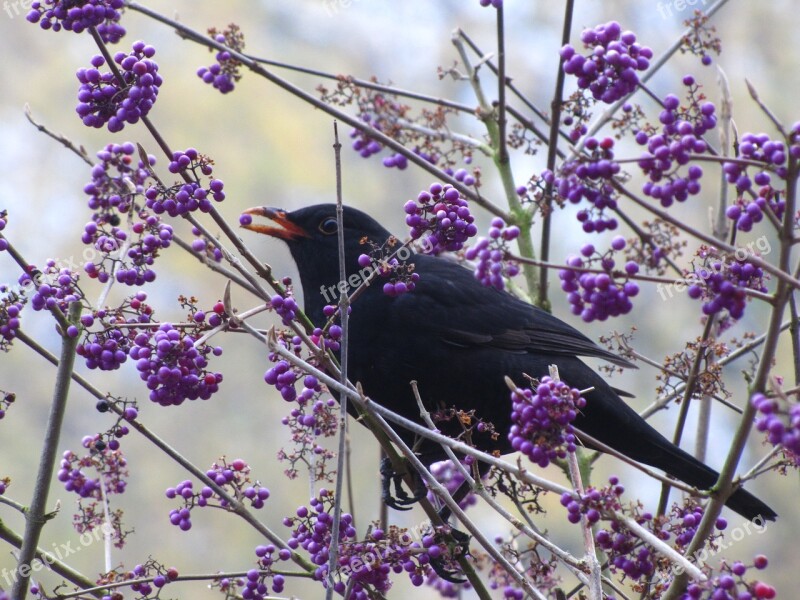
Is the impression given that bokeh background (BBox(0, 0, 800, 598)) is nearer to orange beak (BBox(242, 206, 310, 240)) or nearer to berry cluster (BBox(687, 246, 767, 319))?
orange beak (BBox(242, 206, 310, 240))

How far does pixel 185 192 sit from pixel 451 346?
1.80 metres

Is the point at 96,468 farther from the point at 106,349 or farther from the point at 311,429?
the point at 311,429

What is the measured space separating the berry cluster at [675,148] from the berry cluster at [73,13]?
1130mm

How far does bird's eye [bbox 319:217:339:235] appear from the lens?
148 inches

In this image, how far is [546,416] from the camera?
4.94 ft

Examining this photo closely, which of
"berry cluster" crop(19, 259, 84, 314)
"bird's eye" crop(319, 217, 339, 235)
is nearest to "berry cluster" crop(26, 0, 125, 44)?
"berry cluster" crop(19, 259, 84, 314)

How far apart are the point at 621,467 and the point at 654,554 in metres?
9.96

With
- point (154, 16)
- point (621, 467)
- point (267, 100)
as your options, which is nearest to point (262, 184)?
point (267, 100)

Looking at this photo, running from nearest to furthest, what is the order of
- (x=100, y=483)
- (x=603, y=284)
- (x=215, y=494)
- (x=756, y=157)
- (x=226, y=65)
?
(x=756, y=157), (x=603, y=284), (x=215, y=494), (x=100, y=483), (x=226, y=65)

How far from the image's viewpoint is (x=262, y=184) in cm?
1308

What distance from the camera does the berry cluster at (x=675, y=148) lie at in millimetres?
1449

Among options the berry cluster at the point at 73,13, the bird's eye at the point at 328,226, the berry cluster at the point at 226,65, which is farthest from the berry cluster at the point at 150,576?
the bird's eye at the point at 328,226

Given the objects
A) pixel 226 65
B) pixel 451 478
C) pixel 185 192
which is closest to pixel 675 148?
pixel 185 192

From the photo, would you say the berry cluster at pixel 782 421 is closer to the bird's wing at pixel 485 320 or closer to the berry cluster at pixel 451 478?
the berry cluster at pixel 451 478
